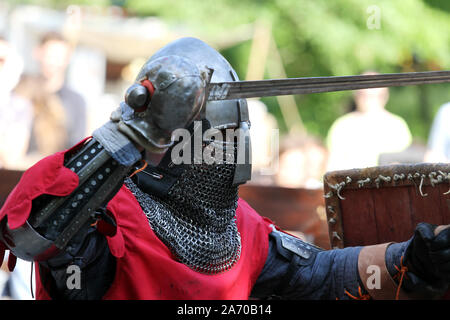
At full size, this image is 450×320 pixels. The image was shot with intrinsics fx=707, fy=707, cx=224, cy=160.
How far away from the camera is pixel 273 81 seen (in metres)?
2.87

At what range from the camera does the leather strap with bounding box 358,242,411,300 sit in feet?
11.1

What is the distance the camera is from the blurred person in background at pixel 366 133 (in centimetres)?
692

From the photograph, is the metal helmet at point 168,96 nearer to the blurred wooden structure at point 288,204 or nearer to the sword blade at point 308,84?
the sword blade at point 308,84

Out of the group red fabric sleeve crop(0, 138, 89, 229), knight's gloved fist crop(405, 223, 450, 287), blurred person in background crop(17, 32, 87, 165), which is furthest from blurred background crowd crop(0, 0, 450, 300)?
red fabric sleeve crop(0, 138, 89, 229)

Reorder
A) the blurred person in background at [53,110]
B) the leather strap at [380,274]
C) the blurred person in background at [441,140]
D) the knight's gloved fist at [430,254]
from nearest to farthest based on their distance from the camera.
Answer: the knight's gloved fist at [430,254] < the leather strap at [380,274] < the blurred person in background at [441,140] < the blurred person in background at [53,110]

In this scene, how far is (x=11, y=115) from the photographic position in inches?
288

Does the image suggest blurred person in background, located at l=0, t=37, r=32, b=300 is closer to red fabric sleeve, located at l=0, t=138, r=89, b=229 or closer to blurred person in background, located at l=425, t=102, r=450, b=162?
blurred person in background, located at l=425, t=102, r=450, b=162

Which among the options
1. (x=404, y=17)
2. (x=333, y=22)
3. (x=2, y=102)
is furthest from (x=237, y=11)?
(x=2, y=102)

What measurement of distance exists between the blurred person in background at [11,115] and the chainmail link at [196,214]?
4.31 metres

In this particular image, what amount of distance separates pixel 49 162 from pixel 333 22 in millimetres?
9984

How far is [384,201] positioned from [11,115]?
15.8ft

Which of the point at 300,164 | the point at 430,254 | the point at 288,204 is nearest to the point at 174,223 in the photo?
the point at 430,254

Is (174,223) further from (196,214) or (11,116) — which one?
(11,116)

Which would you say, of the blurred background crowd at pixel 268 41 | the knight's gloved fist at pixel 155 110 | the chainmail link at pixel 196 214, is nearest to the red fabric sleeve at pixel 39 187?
the knight's gloved fist at pixel 155 110
